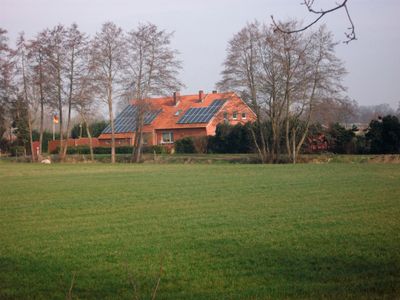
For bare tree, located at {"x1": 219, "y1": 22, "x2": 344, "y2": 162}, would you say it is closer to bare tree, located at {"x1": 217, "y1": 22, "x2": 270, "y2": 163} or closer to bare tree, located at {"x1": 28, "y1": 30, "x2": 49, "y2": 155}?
bare tree, located at {"x1": 217, "y1": 22, "x2": 270, "y2": 163}

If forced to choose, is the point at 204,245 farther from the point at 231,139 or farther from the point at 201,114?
the point at 201,114

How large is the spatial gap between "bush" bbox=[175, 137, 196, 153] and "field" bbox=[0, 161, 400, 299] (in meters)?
42.5

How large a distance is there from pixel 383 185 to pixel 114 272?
14.4 m

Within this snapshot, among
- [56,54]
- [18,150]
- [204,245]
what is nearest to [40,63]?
[56,54]

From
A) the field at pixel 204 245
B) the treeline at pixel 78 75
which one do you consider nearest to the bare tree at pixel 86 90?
the treeline at pixel 78 75

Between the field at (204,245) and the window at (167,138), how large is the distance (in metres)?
51.4

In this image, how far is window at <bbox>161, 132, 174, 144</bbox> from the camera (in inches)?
2769

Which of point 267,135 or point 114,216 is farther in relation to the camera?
point 267,135

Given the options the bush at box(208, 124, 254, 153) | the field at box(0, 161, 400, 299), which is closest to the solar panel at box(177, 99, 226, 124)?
the bush at box(208, 124, 254, 153)

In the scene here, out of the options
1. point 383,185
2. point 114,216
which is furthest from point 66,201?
point 383,185

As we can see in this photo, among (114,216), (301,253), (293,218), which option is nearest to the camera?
(301,253)

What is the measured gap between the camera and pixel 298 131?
45.5 m

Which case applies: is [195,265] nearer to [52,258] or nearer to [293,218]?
[52,258]

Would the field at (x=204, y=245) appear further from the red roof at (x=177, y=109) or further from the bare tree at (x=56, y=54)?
the red roof at (x=177, y=109)
